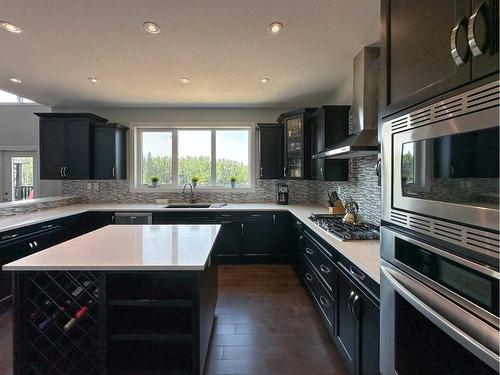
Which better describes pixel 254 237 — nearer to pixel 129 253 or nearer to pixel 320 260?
pixel 320 260

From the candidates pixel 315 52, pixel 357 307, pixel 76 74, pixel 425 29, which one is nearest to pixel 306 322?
pixel 357 307

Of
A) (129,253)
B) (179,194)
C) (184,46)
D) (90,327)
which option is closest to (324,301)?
(129,253)

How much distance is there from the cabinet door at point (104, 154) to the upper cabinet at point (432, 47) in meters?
4.30

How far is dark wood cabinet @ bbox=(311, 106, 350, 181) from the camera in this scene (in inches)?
132

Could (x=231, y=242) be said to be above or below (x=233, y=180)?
below

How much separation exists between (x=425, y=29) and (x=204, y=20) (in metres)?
1.78

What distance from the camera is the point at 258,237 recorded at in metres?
4.12

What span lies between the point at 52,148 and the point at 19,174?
8.74ft

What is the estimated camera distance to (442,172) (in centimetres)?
78

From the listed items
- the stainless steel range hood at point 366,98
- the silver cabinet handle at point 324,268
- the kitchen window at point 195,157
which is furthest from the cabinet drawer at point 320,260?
the kitchen window at point 195,157

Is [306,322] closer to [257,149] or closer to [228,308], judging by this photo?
[228,308]

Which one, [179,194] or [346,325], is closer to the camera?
[346,325]

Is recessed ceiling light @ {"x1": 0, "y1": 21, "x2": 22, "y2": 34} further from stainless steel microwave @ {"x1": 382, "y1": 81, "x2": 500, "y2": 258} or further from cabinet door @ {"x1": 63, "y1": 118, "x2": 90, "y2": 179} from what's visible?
stainless steel microwave @ {"x1": 382, "y1": 81, "x2": 500, "y2": 258}

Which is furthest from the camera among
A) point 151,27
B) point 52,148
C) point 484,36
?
point 52,148
